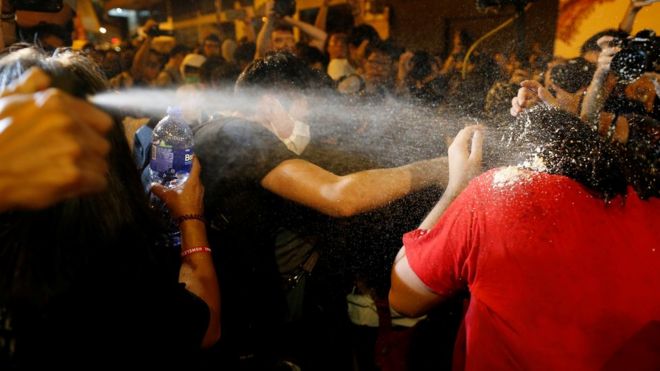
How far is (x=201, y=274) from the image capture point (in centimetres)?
168

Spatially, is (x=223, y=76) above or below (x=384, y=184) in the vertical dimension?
above

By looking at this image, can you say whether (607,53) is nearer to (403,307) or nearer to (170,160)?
(403,307)

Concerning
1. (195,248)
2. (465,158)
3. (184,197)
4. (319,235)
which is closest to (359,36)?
(319,235)

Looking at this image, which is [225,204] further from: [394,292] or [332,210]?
[394,292]

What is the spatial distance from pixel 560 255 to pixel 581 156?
344mm

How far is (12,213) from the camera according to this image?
103cm

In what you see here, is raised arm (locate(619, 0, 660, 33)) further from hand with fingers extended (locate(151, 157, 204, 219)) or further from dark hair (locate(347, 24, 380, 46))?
dark hair (locate(347, 24, 380, 46))

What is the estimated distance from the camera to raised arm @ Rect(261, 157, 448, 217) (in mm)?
2057

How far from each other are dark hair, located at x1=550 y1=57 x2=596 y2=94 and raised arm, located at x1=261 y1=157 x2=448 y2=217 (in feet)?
3.70

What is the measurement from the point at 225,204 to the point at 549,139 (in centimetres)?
144

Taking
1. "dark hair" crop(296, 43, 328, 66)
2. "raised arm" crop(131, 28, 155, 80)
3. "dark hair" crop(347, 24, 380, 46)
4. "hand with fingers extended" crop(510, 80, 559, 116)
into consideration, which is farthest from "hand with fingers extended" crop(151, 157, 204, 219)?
"raised arm" crop(131, 28, 155, 80)

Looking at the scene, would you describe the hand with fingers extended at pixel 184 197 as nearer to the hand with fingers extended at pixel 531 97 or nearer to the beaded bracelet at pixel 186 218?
the beaded bracelet at pixel 186 218

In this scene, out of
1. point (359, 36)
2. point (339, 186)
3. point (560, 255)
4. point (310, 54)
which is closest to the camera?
point (560, 255)

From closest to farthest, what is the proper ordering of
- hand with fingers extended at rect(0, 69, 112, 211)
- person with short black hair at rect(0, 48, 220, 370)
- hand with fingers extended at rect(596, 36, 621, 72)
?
hand with fingers extended at rect(0, 69, 112, 211) < person with short black hair at rect(0, 48, 220, 370) < hand with fingers extended at rect(596, 36, 621, 72)
